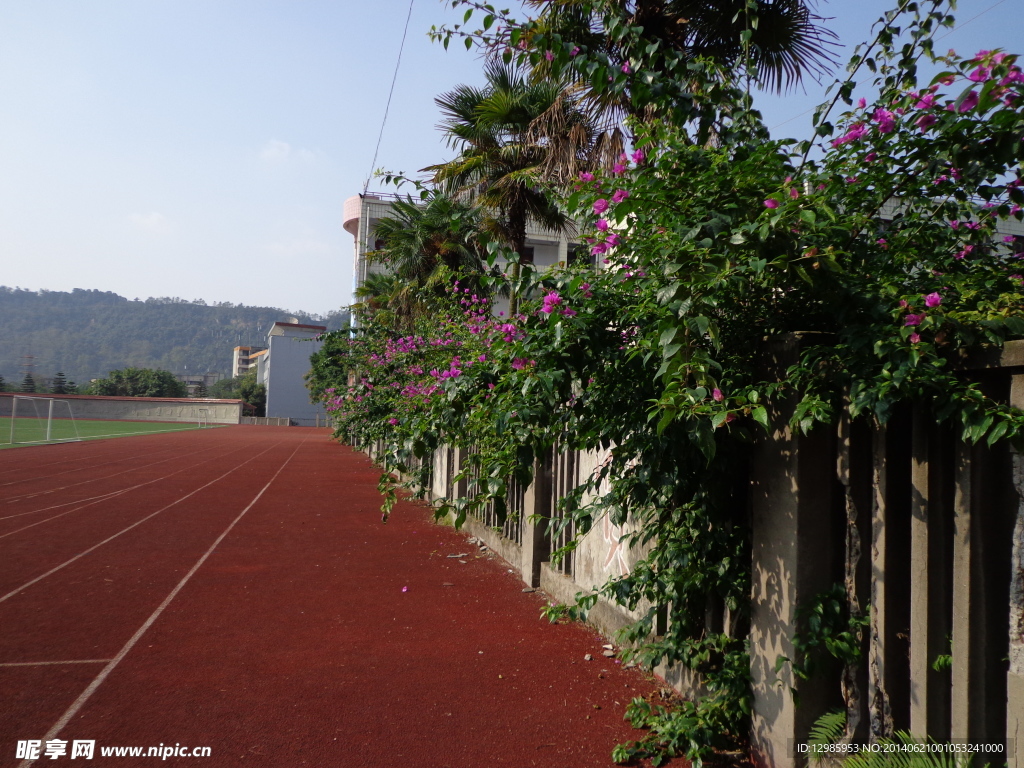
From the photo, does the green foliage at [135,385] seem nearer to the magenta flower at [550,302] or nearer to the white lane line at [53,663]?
the white lane line at [53,663]

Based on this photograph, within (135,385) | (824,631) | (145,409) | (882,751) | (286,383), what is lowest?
(882,751)

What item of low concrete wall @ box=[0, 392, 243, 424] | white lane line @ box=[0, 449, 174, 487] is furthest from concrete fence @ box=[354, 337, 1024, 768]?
low concrete wall @ box=[0, 392, 243, 424]

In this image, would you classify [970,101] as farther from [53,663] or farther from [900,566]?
[53,663]

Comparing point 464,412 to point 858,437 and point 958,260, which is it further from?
point 958,260

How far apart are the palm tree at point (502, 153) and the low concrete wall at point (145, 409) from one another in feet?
229

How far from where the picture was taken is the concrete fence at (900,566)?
2.44 m

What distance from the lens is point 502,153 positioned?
11.7m

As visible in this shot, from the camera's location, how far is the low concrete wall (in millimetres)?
73938

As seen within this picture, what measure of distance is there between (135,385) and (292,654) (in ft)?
389

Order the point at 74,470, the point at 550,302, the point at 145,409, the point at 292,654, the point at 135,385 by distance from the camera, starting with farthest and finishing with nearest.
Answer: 1. the point at 135,385
2. the point at 145,409
3. the point at 74,470
4. the point at 292,654
5. the point at 550,302

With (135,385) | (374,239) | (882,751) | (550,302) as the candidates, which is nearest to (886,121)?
(550,302)

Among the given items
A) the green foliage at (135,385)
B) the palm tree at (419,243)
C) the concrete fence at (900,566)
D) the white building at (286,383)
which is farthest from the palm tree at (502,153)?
the green foliage at (135,385)

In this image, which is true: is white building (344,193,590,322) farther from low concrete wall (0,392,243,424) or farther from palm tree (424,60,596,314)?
low concrete wall (0,392,243,424)

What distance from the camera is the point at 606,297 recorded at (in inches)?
134
